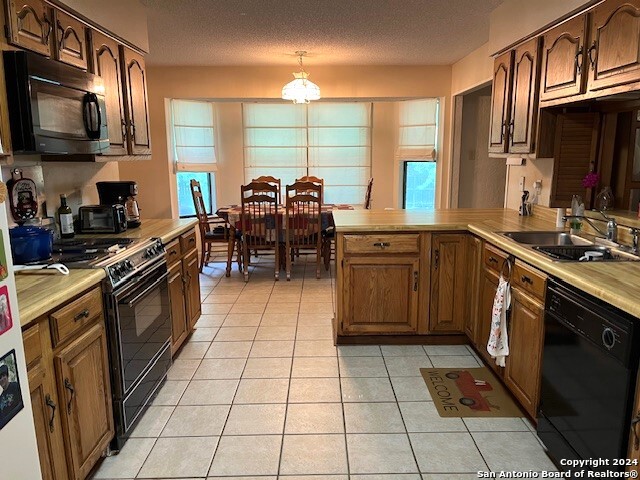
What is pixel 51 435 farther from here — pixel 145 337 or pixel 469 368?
pixel 469 368

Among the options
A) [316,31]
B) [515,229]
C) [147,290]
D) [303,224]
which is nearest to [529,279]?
[515,229]

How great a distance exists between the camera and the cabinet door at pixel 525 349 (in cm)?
202

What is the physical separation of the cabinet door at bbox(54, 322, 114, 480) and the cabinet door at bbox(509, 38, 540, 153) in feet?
8.68

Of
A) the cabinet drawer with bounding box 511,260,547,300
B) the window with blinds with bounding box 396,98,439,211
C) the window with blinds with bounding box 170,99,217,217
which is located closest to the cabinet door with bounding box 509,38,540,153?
the cabinet drawer with bounding box 511,260,547,300

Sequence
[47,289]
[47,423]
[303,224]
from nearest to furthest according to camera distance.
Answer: [47,423], [47,289], [303,224]

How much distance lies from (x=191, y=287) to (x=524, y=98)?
2.59 m

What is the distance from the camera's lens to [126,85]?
9.86 ft

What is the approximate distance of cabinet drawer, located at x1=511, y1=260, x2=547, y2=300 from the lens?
199 centimetres

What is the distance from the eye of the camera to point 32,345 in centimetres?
142

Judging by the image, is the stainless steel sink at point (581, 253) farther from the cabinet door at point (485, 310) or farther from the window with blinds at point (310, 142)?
the window with blinds at point (310, 142)

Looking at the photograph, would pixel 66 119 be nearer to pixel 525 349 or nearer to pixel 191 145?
pixel 525 349

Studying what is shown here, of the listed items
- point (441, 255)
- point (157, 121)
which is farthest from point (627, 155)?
point (157, 121)

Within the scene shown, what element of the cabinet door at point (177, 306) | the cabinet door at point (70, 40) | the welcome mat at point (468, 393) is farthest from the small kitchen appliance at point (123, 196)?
the welcome mat at point (468, 393)

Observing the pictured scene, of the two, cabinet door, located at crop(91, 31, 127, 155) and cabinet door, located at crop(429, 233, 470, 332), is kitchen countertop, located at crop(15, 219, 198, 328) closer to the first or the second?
cabinet door, located at crop(91, 31, 127, 155)
